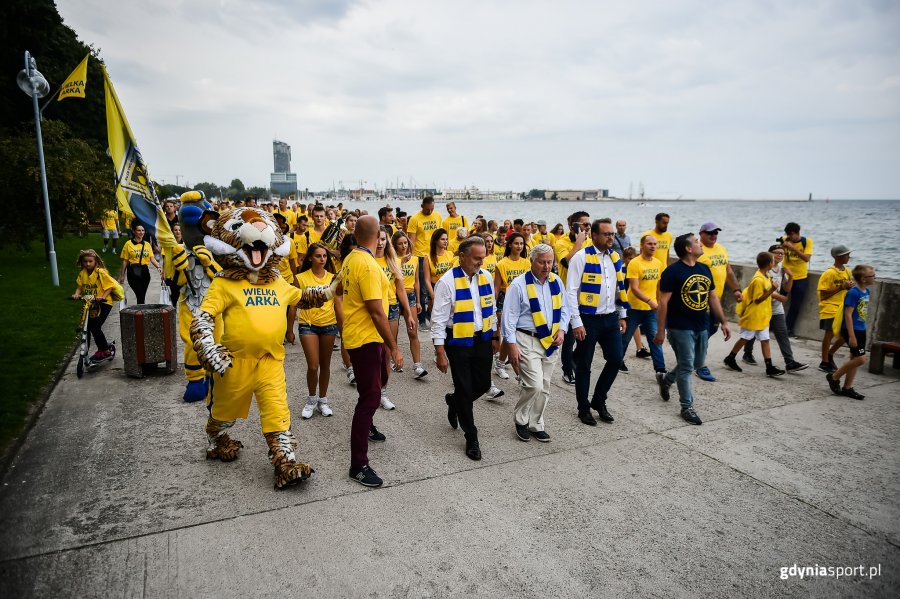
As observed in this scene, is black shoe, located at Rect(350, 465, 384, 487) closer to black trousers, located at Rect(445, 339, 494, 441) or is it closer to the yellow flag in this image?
A: black trousers, located at Rect(445, 339, 494, 441)

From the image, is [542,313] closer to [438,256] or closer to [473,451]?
[473,451]

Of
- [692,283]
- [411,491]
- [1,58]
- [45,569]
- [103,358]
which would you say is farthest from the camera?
[1,58]

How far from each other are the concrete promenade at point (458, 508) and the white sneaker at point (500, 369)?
4.26 feet

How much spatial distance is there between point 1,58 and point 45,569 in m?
30.5

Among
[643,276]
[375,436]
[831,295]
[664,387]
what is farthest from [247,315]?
[831,295]

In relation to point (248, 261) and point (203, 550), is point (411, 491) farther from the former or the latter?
point (248, 261)

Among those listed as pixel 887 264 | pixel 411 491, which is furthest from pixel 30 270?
pixel 887 264

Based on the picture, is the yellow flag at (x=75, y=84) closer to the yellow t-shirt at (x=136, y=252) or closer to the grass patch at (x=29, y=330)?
the grass patch at (x=29, y=330)

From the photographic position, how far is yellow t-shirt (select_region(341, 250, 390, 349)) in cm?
404

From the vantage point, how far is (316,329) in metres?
5.44

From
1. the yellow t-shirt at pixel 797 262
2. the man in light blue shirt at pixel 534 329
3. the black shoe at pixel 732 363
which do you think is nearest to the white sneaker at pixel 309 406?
the man in light blue shirt at pixel 534 329

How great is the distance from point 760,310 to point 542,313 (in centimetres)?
423

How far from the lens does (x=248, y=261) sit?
13.3 feet

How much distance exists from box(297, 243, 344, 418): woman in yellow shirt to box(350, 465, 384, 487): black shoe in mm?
1519
